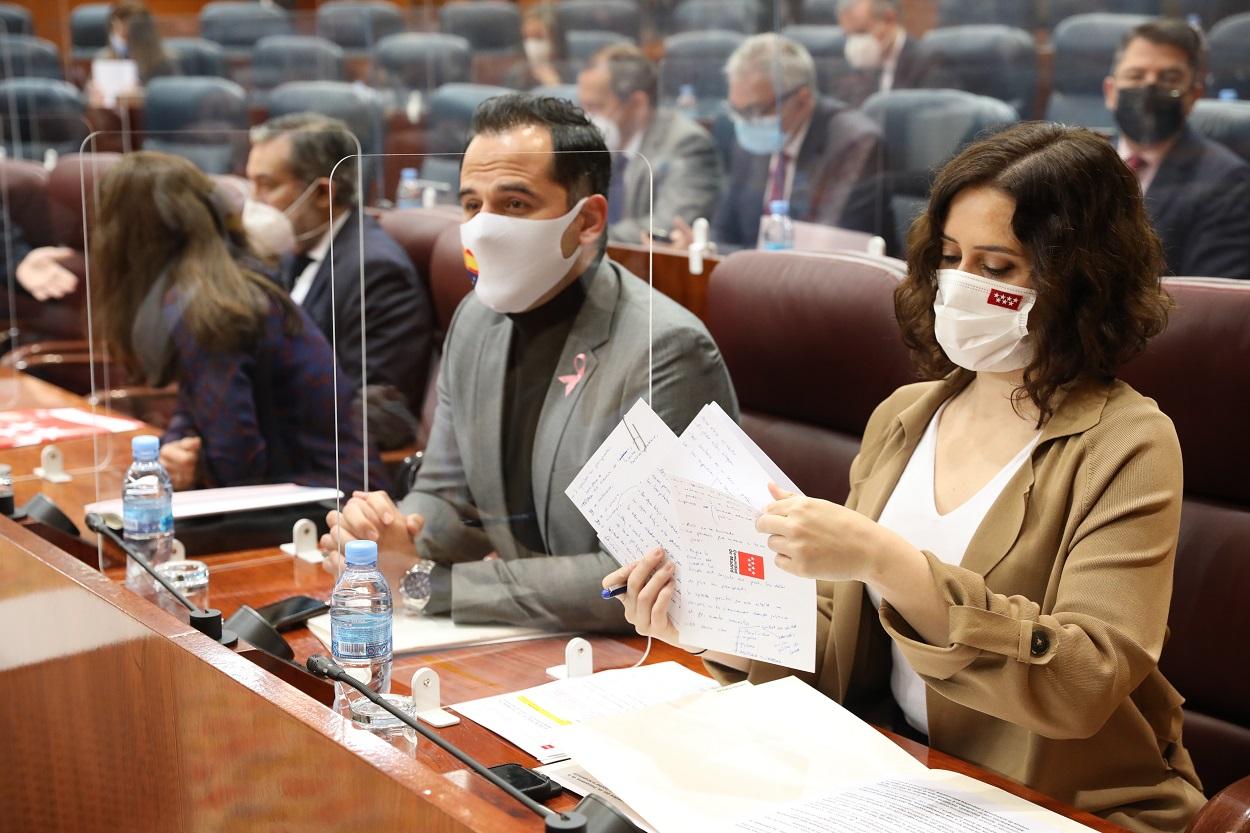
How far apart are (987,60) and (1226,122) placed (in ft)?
3.09

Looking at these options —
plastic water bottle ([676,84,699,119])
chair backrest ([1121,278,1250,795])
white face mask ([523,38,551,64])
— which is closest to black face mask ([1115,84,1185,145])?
plastic water bottle ([676,84,699,119])

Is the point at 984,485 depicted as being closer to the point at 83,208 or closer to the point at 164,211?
the point at 164,211

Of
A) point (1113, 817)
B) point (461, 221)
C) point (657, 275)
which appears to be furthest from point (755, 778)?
point (461, 221)

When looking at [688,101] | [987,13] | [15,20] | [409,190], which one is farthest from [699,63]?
[15,20]

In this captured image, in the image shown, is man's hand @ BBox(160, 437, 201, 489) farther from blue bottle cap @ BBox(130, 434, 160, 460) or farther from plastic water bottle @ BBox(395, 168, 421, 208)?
plastic water bottle @ BBox(395, 168, 421, 208)

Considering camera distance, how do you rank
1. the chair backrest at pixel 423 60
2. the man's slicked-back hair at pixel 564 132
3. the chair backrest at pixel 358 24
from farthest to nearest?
the chair backrest at pixel 358 24 → the chair backrest at pixel 423 60 → the man's slicked-back hair at pixel 564 132

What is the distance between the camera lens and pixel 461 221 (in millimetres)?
1531

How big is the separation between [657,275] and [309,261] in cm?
57

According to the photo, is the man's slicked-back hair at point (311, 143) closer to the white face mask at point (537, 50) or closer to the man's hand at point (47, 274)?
the man's hand at point (47, 274)

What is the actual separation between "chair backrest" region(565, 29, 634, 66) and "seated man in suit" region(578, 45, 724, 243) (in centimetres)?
7

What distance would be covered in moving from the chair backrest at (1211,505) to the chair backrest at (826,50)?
285 centimetres

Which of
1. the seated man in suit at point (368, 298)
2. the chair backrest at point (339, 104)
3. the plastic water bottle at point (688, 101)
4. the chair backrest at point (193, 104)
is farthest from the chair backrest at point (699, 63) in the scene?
the seated man in suit at point (368, 298)

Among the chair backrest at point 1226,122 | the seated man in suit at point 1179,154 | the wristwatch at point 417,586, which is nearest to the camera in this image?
the wristwatch at point 417,586

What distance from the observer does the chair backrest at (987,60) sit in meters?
3.98
